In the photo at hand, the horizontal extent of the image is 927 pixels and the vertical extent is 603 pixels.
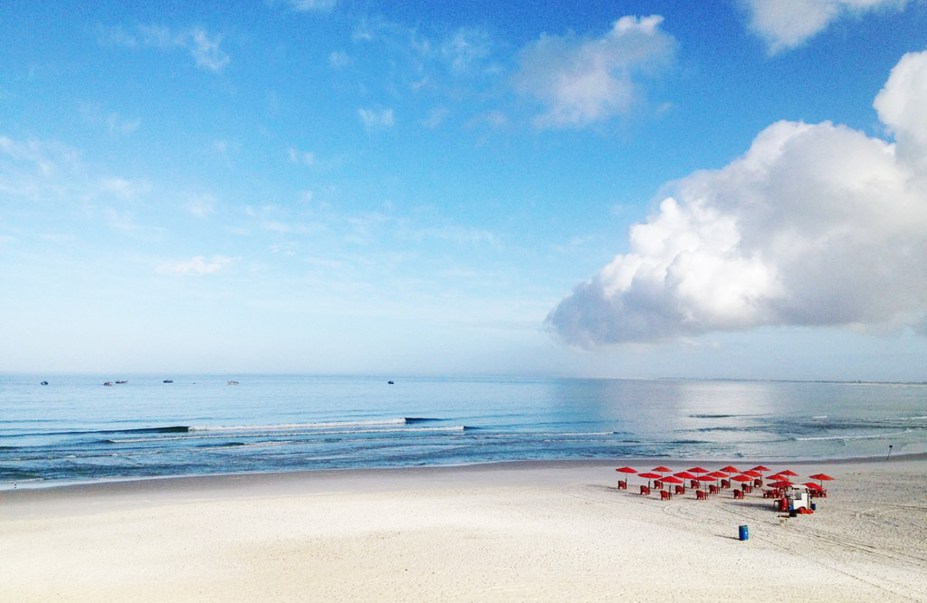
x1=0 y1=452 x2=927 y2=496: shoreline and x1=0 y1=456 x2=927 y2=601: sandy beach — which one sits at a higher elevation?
x1=0 y1=456 x2=927 y2=601: sandy beach

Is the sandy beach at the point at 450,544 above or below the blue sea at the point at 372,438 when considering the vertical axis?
above

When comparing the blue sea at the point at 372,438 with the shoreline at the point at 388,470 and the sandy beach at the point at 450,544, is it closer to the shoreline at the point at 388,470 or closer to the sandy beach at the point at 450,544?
the shoreline at the point at 388,470

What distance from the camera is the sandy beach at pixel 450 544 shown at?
13.6 meters

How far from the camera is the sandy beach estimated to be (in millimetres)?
13594

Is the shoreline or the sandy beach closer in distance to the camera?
the sandy beach

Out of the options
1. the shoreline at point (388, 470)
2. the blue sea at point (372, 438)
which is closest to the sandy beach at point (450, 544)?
the shoreline at point (388, 470)

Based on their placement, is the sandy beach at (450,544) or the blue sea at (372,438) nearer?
the sandy beach at (450,544)

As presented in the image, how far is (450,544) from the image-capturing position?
57.2 ft

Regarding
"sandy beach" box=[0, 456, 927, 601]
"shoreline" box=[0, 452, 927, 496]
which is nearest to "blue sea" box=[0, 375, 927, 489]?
"shoreline" box=[0, 452, 927, 496]

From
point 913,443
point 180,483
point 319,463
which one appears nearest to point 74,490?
point 180,483

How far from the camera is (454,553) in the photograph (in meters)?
16.5

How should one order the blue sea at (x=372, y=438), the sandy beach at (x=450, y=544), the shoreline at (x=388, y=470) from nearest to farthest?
the sandy beach at (x=450, y=544), the shoreline at (x=388, y=470), the blue sea at (x=372, y=438)

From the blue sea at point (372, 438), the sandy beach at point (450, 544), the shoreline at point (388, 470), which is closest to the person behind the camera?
the sandy beach at point (450, 544)

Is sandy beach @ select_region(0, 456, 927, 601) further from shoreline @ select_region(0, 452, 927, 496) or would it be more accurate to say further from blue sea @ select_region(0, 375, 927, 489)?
blue sea @ select_region(0, 375, 927, 489)
